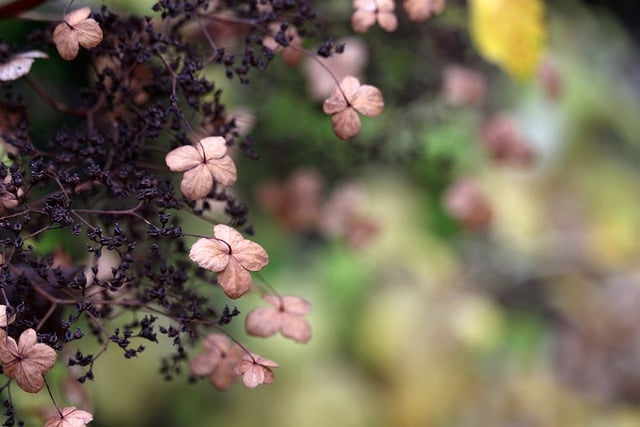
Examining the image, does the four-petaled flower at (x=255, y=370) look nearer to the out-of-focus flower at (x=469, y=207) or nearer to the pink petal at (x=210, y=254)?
the pink petal at (x=210, y=254)

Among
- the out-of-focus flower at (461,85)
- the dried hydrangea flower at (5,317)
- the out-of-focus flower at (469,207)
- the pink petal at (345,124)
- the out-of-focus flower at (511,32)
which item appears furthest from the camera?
the out-of-focus flower at (469,207)

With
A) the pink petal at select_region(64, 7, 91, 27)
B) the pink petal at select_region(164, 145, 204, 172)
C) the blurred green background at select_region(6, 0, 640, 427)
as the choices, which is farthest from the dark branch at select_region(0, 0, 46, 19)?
the blurred green background at select_region(6, 0, 640, 427)

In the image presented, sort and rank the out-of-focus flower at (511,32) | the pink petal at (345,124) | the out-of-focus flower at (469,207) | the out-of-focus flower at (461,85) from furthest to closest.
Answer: the out-of-focus flower at (469,207) < the out-of-focus flower at (461,85) < the out-of-focus flower at (511,32) < the pink petal at (345,124)

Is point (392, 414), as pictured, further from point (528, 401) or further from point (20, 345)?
point (20, 345)

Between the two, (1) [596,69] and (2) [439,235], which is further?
(1) [596,69]

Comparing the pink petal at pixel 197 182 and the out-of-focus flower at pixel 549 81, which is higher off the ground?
the pink petal at pixel 197 182

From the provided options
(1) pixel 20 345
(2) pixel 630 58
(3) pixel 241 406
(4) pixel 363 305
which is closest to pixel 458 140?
(4) pixel 363 305

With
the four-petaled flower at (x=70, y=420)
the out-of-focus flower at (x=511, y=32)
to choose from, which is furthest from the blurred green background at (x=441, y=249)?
the four-petaled flower at (x=70, y=420)
